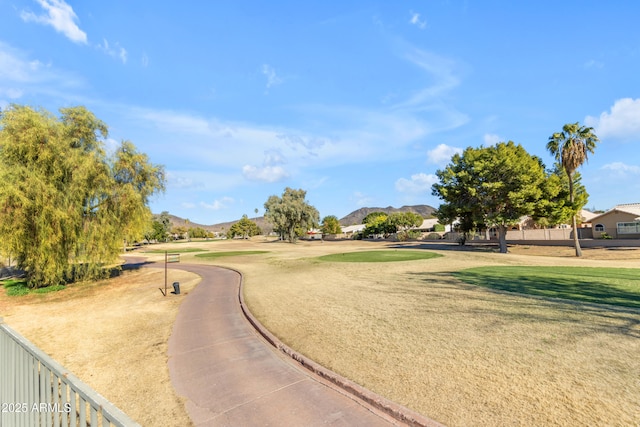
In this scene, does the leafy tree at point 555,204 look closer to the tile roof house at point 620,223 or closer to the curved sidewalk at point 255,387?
the tile roof house at point 620,223

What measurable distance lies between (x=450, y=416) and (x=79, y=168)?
26482mm

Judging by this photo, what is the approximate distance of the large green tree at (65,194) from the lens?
18.8m

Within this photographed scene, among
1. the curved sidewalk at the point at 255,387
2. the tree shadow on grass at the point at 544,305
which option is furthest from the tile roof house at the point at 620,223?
the curved sidewalk at the point at 255,387

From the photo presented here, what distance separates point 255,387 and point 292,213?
7283 centimetres

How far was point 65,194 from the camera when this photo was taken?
21078 mm

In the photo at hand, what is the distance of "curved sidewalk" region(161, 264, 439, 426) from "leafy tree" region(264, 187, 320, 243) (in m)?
68.8

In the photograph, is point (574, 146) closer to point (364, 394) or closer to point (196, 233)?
point (364, 394)

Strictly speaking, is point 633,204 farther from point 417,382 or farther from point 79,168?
point 79,168

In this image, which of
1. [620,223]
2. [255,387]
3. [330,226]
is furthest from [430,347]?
[330,226]

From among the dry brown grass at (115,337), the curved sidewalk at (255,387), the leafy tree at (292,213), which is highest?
the leafy tree at (292,213)

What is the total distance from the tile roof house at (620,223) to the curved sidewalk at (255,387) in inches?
2196

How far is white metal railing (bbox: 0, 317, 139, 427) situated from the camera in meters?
3.16

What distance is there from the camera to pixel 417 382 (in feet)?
19.6

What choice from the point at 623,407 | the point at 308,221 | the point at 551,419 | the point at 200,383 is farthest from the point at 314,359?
the point at 308,221
